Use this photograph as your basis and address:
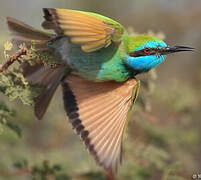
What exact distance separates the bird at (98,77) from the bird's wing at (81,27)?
73 millimetres

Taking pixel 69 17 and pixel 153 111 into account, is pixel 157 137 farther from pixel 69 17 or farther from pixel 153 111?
pixel 69 17

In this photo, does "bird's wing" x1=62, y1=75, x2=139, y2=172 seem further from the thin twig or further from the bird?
the thin twig

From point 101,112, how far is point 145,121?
22.3 inches

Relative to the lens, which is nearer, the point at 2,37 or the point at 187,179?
the point at 187,179

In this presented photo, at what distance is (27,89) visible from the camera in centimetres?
218

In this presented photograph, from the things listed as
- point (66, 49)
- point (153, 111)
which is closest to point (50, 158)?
point (66, 49)

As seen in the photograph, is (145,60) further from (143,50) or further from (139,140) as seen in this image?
(139,140)

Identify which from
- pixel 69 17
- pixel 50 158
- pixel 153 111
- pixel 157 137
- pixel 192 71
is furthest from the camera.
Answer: pixel 192 71

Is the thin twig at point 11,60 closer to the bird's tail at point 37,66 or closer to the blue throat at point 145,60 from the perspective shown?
the bird's tail at point 37,66

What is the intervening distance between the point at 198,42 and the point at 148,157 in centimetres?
225

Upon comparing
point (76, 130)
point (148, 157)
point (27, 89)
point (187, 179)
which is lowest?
point (187, 179)

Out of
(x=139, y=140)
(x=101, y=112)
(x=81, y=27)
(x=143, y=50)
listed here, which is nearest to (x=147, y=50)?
(x=143, y=50)

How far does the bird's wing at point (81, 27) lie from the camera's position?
2072mm

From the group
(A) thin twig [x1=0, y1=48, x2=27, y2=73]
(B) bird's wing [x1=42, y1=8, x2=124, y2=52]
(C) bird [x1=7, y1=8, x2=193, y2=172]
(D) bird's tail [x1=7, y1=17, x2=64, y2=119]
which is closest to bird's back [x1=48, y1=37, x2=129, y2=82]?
(C) bird [x1=7, y1=8, x2=193, y2=172]
